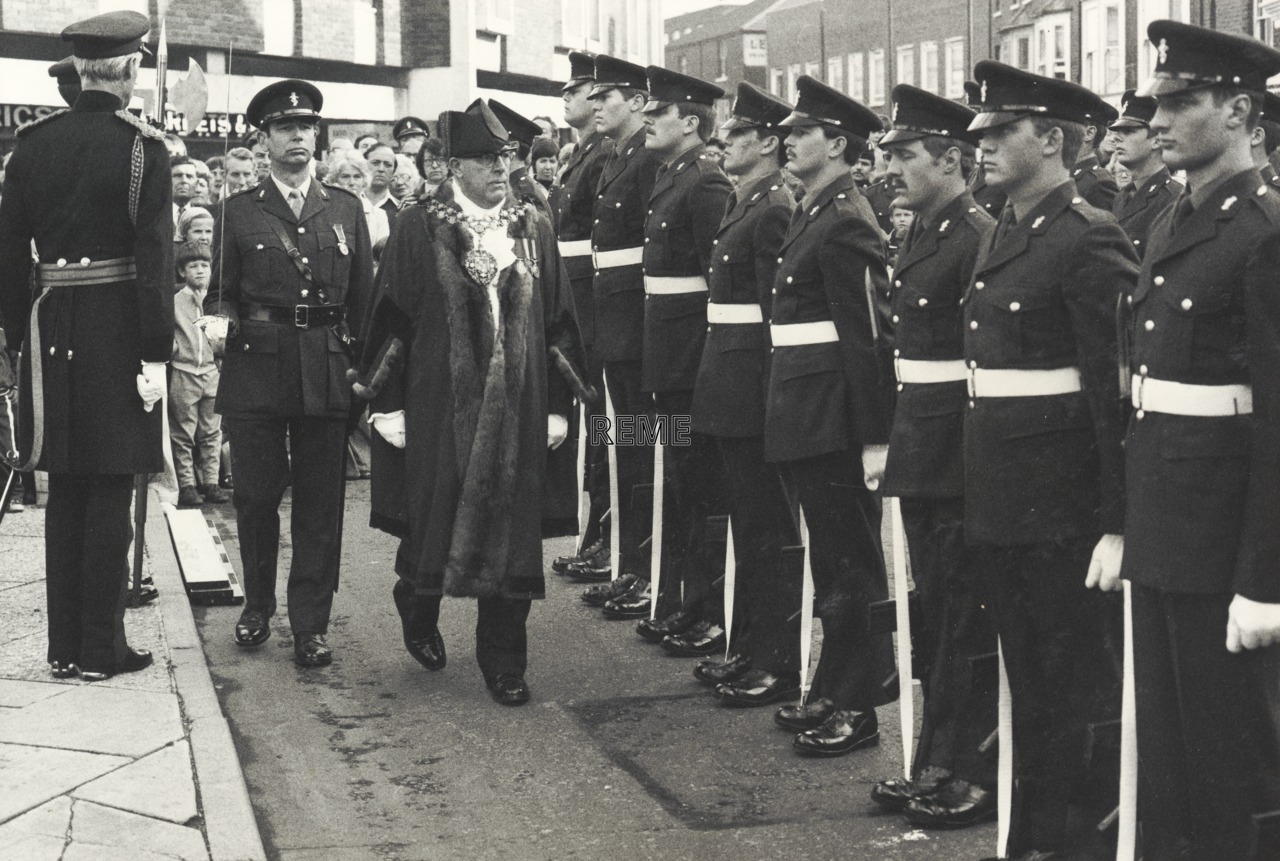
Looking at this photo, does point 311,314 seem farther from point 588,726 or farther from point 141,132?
point 588,726

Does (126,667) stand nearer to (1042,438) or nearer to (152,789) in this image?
(152,789)

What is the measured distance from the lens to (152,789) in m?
5.32

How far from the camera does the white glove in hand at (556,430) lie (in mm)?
7035

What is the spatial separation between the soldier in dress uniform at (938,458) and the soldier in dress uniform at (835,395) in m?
0.46

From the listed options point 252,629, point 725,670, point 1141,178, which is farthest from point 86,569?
point 1141,178

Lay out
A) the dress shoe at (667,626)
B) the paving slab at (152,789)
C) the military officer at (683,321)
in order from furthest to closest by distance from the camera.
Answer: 1. the dress shoe at (667,626)
2. the military officer at (683,321)
3. the paving slab at (152,789)

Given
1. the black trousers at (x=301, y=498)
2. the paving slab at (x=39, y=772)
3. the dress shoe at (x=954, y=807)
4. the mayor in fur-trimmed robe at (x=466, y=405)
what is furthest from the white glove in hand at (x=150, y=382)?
the dress shoe at (x=954, y=807)

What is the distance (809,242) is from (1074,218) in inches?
57.9

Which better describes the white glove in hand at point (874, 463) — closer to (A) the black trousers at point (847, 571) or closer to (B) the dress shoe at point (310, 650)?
(A) the black trousers at point (847, 571)

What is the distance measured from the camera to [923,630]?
5.54 meters

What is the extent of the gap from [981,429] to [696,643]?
3.05m

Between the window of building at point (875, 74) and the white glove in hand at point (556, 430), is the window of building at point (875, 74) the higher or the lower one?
the higher one

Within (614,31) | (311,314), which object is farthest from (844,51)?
(311,314)

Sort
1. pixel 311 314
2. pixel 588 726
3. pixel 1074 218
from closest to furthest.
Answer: pixel 1074 218 < pixel 588 726 < pixel 311 314
